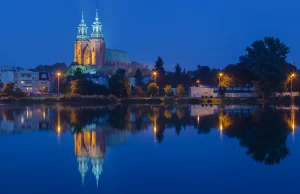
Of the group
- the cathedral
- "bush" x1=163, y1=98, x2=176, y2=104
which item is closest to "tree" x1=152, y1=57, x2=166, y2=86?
"bush" x1=163, y1=98, x2=176, y2=104

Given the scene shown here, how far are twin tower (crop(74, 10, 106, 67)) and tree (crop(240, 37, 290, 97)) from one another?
279 ft

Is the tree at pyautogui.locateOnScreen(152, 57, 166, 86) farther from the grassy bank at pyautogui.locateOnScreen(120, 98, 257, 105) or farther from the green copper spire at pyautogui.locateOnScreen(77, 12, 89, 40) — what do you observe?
the green copper spire at pyautogui.locateOnScreen(77, 12, 89, 40)

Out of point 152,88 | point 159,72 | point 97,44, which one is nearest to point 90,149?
point 152,88

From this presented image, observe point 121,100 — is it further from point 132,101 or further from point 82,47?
point 82,47

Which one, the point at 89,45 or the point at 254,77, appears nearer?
the point at 254,77

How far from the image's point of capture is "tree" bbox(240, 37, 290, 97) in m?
65.9

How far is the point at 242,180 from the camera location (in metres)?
9.82

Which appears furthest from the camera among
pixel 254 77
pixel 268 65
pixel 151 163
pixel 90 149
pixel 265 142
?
pixel 254 77

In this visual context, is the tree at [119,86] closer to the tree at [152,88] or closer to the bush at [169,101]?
the tree at [152,88]

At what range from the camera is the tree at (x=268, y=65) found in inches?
2596

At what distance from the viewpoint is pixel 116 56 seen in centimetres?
17538

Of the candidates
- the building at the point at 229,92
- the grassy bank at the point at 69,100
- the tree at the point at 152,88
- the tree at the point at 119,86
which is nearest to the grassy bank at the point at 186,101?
the grassy bank at the point at 69,100

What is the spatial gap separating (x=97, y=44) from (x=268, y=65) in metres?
93.6

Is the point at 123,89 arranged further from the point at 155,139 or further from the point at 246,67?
the point at 155,139
